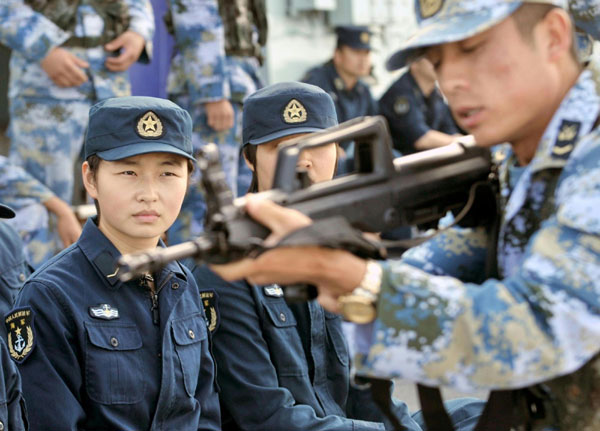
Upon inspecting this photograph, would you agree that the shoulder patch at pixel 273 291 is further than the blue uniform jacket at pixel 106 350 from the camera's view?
Yes

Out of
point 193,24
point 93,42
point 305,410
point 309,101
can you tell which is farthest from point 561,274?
point 193,24

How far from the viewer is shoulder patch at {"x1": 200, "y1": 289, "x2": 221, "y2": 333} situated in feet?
9.11

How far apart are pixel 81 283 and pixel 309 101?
3.36ft

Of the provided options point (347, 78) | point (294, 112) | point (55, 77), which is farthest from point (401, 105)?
point (294, 112)

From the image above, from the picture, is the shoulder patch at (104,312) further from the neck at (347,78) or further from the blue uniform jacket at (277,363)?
the neck at (347,78)

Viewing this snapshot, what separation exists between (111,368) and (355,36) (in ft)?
13.9

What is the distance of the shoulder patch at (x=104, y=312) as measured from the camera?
8.13ft

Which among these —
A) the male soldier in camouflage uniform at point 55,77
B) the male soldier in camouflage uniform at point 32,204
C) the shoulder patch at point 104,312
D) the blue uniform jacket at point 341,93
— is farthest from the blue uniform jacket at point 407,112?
the shoulder patch at point 104,312

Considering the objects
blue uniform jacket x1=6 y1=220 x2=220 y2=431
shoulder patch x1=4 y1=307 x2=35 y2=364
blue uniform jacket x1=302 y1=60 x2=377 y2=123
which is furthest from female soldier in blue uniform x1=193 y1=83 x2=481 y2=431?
blue uniform jacket x1=302 y1=60 x2=377 y2=123

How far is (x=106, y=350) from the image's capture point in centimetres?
245

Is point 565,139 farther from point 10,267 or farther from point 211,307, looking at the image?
point 10,267

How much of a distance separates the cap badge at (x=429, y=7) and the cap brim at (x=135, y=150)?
1194mm

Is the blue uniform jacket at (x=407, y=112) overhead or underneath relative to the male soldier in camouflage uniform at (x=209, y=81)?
underneath

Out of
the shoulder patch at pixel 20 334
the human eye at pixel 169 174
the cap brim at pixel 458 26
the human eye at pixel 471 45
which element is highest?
the cap brim at pixel 458 26
